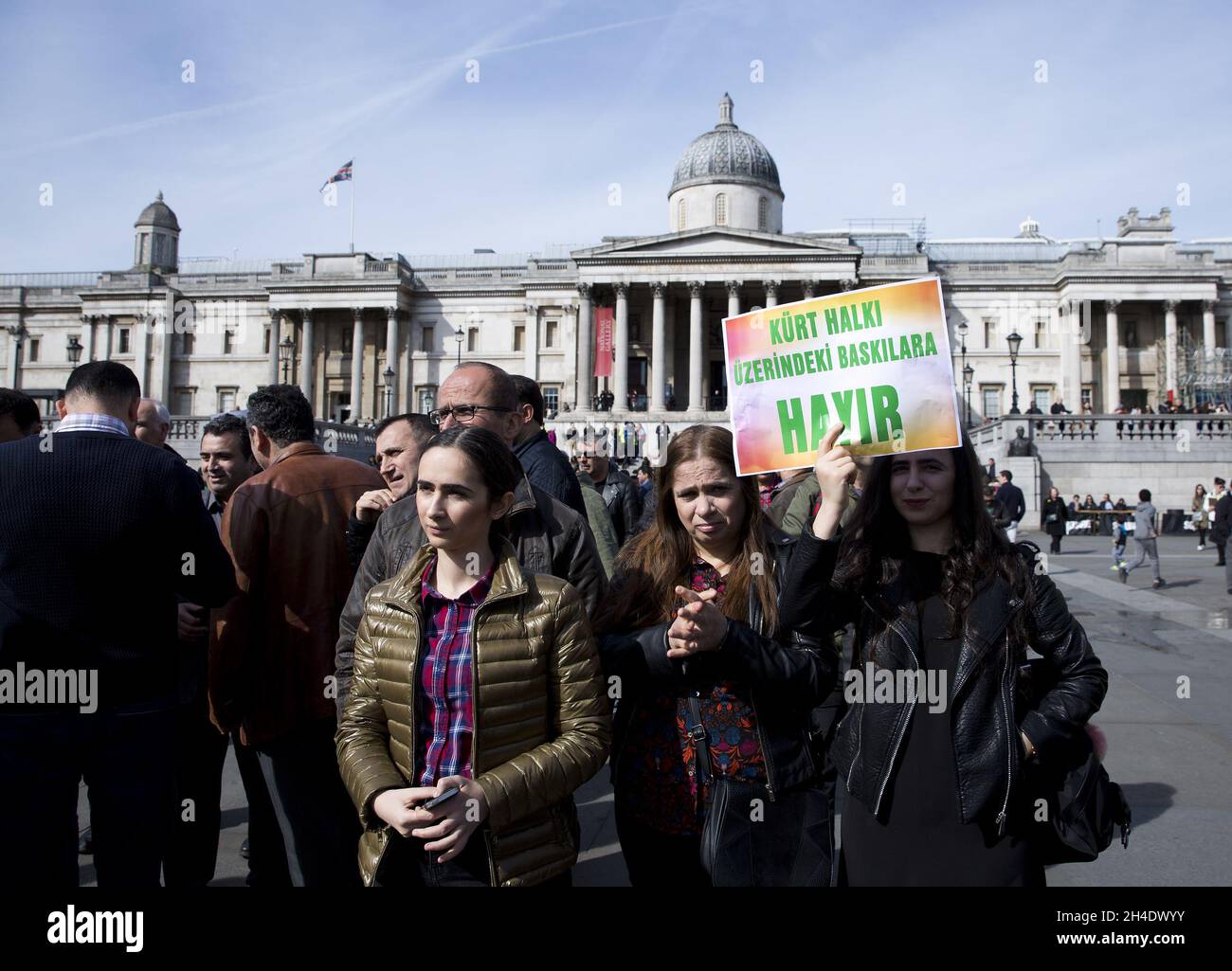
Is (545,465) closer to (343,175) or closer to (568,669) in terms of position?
(568,669)

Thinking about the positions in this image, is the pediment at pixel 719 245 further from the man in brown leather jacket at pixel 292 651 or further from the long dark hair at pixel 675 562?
the long dark hair at pixel 675 562

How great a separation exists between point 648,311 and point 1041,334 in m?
23.0

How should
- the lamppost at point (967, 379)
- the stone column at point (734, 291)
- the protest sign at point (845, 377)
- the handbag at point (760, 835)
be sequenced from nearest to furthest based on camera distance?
the handbag at point (760, 835)
the protest sign at point (845, 377)
the lamppost at point (967, 379)
the stone column at point (734, 291)

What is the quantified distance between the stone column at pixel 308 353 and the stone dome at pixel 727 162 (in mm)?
23960

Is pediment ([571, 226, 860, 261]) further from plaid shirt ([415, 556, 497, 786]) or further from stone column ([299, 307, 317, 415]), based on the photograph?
plaid shirt ([415, 556, 497, 786])

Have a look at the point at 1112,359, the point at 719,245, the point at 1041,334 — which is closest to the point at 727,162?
the point at 719,245

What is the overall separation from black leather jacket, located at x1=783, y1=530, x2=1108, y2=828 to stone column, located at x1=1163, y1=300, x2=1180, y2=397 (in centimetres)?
5469

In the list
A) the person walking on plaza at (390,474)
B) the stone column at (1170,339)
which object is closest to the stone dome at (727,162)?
the stone column at (1170,339)

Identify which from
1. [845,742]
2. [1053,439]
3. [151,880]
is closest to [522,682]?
[845,742]

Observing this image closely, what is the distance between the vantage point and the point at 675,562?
10.7 feet

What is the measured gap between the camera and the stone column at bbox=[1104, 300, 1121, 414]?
167 feet

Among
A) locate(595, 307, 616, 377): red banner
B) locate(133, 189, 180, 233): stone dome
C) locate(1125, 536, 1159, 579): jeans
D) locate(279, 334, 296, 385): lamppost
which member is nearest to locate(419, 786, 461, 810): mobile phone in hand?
locate(1125, 536, 1159, 579): jeans

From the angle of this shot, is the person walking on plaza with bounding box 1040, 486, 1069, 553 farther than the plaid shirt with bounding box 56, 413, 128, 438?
Yes

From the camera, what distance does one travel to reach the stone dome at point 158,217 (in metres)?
66.4
